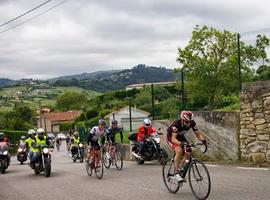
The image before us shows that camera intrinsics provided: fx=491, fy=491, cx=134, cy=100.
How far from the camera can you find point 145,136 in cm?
1945

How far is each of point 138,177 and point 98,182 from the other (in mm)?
1303

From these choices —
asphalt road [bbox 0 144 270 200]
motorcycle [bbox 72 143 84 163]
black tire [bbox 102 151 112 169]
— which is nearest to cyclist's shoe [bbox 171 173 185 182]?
asphalt road [bbox 0 144 270 200]

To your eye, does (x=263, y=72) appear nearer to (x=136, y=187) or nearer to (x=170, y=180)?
(x=136, y=187)

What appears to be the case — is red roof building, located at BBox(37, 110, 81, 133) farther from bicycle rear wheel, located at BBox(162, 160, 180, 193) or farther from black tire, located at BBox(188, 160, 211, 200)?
black tire, located at BBox(188, 160, 211, 200)

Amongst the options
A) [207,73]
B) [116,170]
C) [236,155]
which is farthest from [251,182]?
[207,73]

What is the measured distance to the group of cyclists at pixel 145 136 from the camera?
10.3 m

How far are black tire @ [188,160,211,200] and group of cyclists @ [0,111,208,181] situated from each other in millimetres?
371

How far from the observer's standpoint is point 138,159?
66.2ft

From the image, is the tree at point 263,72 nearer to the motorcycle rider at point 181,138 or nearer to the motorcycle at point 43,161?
the motorcycle rider at point 181,138

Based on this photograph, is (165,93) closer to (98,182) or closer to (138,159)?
(138,159)

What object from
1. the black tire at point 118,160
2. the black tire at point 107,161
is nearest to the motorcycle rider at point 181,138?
the black tire at point 118,160

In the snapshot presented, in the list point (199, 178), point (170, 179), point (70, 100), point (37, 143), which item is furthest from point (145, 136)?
point (70, 100)

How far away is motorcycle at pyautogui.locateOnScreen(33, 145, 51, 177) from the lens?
1760 centimetres

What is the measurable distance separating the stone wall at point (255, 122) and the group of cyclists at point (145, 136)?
1.60 m
